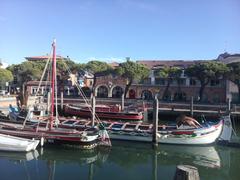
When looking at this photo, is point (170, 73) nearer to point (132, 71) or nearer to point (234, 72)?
point (132, 71)

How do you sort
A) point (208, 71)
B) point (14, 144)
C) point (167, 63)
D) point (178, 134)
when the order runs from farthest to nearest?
point (167, 63)
point (208, 71)
point (178, 134)
point (14, 144)


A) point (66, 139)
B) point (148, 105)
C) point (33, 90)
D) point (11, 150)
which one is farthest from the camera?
point (33, 90)

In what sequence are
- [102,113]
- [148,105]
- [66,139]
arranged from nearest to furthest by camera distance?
[66,139], [102,113], [148,105]

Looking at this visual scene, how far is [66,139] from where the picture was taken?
87.0 feet

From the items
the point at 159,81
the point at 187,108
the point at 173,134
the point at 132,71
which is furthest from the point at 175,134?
the point at 159,81

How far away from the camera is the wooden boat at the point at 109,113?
146ft

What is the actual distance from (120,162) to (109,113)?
22.1m

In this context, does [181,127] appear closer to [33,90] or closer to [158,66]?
[158,66]

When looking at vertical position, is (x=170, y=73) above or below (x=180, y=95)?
above

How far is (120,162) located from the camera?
942 inches

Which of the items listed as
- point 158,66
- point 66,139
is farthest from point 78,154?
point 158,66

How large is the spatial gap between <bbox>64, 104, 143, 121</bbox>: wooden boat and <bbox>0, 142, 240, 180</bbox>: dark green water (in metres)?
15.3

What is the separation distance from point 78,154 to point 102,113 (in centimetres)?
2108

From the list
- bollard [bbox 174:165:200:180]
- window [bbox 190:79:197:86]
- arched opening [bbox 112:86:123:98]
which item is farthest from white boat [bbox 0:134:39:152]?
arched opening [bbox 112:86:123:98]
